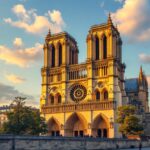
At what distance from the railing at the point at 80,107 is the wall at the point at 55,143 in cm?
2335

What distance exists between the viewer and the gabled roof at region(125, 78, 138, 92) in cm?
12156

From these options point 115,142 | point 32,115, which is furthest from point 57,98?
point 115,142

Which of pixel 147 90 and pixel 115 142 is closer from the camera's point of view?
pixel 115 142

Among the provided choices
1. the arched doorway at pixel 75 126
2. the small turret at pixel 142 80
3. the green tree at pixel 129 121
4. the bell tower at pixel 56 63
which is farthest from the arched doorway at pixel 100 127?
the small turret at pixel 142 80

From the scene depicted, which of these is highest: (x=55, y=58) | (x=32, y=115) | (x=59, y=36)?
(x=59, y=36)

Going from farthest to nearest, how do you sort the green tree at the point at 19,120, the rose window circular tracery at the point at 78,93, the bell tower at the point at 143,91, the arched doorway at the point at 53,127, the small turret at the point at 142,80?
the small turret at the point at 142,80 < the bell tower at the point at 143,91 < the arched doorway at the point at 53,127 < the rose window circular tracery at the point at 78,93 < the green tree at the point at 19,120

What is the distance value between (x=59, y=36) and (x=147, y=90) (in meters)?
45.3

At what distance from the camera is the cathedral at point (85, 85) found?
8781 cm

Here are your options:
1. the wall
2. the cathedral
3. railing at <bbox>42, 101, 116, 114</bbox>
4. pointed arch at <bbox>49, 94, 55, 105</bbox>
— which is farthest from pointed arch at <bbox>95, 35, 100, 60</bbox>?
the wall

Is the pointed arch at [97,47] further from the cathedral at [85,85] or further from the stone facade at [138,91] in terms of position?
the stone facade at [138,91]

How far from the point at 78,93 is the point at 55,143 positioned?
47710mm

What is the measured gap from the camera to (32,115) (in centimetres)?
7119

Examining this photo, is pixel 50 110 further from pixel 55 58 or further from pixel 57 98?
pixel 55 58

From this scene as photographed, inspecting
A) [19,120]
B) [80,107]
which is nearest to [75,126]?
[80,107]
